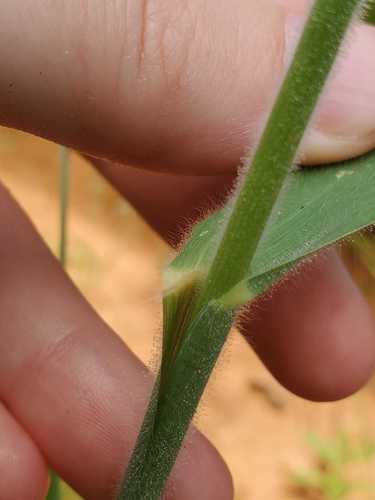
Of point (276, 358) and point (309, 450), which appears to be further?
point (309, 450)

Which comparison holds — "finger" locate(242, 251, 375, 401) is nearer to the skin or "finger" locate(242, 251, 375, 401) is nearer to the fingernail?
the skin

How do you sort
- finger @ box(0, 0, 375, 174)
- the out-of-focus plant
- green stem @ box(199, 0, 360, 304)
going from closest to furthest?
1. green stem @ box(199, 0, 360, 304)
2. finger @ box(0, 0, 375, 174)
3. the out-of-focus plant

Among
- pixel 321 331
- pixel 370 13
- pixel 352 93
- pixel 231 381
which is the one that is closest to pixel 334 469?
pixel 231 381

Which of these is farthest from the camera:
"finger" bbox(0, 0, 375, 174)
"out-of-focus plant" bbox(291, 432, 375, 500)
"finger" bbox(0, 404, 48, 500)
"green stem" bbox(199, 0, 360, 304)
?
"out-of-focus plant" bbox(291, 432, 375, 500)

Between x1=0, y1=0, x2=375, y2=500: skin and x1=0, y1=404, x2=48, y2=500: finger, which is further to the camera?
x1=0, y1=404, x2=48, y2=500: finger

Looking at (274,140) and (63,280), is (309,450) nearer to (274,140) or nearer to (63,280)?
(63,280)

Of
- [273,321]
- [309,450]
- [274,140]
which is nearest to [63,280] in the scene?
[273,321]

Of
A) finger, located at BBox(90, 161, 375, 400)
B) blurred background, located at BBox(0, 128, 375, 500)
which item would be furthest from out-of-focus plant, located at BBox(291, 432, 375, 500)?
finger, located at BBox(90, 161, 375, 400)
